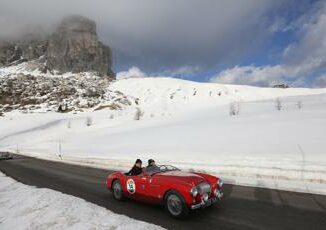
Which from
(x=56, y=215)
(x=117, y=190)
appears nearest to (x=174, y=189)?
(x=117, y=190)

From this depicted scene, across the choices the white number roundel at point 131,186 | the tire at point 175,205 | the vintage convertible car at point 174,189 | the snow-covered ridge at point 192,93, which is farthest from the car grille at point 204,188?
the snow-covered ridge at point 192,93

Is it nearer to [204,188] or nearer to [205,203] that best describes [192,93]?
[204,188]

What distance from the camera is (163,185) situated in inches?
316

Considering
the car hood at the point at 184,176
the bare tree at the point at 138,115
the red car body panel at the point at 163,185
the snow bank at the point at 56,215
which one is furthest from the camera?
the bare tree at the point at 138,115

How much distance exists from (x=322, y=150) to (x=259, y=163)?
272cm

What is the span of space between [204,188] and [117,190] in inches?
134

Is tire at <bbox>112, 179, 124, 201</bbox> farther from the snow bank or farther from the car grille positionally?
the car grille

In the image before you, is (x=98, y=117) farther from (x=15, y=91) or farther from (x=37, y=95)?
(x=15, y=91)

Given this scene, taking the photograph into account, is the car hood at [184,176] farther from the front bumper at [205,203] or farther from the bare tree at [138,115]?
the bare tree at [138,115]

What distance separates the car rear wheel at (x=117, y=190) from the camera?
32.3 feet

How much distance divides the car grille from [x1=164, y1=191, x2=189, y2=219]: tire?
0.48 metres

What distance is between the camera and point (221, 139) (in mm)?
21641

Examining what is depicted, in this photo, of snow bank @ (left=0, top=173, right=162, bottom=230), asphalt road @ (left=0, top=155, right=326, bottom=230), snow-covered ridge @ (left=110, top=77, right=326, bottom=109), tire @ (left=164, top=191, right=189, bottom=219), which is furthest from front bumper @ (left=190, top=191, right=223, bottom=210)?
snow-covered ridge @ (left=110, top=77, right=326, bottom=109)

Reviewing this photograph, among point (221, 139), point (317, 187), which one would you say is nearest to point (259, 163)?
point (317, 187)
